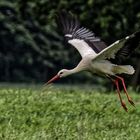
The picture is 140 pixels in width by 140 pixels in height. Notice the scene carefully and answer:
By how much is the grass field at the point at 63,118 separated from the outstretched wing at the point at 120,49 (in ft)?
3.41

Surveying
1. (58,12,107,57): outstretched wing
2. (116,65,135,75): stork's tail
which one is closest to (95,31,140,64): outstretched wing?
(116,65,135,75): stork's tail

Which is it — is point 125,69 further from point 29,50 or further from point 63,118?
point 29,50

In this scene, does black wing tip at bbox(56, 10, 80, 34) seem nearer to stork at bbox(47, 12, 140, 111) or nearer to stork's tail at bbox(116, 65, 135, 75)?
stork at bbox(47, 12, 140, 111)

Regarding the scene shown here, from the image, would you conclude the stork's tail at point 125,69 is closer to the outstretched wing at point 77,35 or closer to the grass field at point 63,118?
the outstretched wing at point 77,35

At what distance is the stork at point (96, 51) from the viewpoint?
9320 millimetres

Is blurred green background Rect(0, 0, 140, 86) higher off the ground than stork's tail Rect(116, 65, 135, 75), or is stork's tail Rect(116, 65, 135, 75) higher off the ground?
stork's tail Rect(116, 65, 135, 75)

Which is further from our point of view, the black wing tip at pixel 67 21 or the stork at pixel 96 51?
the black wing tip at pixel 67 21

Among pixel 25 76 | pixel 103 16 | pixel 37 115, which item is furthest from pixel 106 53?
pixel 25 76

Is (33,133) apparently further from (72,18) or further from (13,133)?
(72,18)

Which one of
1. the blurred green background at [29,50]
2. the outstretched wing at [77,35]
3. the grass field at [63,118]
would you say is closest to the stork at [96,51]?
the outstretched wing at [77,35]

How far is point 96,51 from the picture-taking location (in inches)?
400

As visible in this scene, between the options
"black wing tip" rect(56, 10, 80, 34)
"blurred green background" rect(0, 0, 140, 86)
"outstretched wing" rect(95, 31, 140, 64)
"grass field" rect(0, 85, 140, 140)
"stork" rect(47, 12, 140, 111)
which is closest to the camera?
"grass field" rect(0, 85, 140, 140)

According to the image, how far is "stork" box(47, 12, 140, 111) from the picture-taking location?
30.6ft

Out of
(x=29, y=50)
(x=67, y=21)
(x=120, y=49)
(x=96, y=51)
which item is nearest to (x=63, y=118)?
(x=96, y=51)
